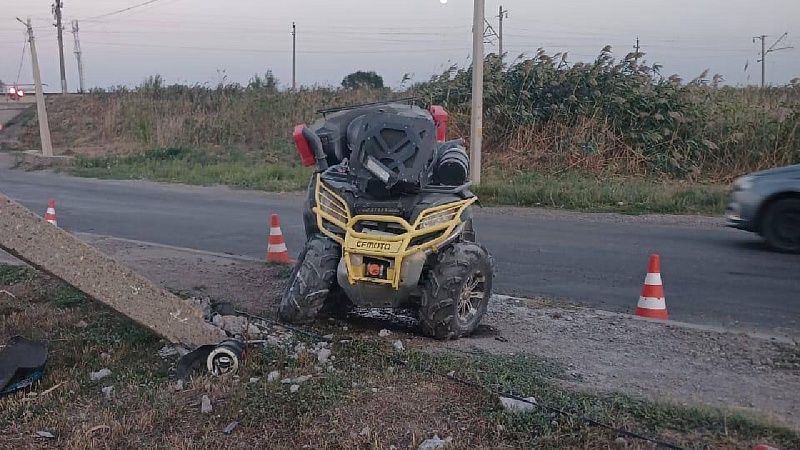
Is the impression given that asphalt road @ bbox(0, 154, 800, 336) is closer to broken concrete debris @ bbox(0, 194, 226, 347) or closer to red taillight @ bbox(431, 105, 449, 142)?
red taillight @ bbox(431, 105, 449, 142)

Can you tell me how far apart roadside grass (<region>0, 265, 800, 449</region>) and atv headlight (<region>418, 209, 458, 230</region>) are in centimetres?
94

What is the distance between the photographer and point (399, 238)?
6430 millimetres

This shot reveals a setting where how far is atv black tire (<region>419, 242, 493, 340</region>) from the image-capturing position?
6488 mm

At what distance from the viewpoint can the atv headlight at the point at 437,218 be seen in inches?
258

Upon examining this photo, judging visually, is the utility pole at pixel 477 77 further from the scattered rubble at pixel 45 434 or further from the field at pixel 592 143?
the scattered rubble at pixel 45 434

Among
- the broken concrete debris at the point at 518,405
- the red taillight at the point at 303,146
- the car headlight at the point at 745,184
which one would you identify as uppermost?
the red taillight at the point at 303,146

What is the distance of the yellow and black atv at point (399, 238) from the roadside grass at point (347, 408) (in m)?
0.50

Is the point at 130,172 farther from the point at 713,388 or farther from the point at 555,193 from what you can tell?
the point at 713,388

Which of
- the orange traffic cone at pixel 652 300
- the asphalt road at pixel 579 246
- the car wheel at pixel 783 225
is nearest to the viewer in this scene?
the orange traffic cone at pixel 652 300

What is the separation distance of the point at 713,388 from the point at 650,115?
1909 cm

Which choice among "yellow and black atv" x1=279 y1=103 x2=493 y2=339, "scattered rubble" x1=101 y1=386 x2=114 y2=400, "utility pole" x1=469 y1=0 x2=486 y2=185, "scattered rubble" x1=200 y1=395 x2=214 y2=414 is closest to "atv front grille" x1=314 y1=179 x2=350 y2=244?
"yellow and black atv" x1=279 y1=103 x2=493 y2=339

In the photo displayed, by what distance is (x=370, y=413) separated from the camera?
16.4 feet

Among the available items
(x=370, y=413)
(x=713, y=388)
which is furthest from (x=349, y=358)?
(x=713, y=388)

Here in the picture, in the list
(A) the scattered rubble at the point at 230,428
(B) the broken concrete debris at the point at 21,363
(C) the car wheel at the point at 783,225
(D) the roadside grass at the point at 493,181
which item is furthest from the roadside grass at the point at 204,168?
(A) the scattered rubble at the point at 230,428
